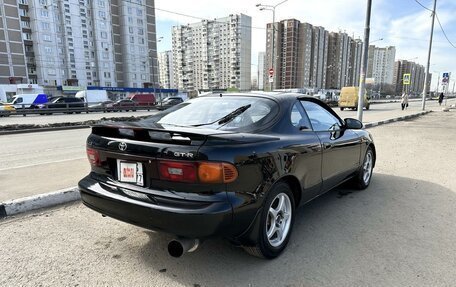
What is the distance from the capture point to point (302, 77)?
7106cm

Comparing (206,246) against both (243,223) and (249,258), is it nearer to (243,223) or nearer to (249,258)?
(249,258)

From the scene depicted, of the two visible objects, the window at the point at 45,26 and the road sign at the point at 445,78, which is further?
the window at the point at 45,26

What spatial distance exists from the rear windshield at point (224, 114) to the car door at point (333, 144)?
2.36 ft

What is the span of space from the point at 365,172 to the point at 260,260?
2.95 m

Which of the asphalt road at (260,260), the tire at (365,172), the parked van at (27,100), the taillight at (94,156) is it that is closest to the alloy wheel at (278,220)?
the asphalt road at (260,260)

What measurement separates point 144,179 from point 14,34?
261 ft

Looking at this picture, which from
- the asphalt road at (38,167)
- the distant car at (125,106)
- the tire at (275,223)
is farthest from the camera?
Answer: the distant car at (125,106)

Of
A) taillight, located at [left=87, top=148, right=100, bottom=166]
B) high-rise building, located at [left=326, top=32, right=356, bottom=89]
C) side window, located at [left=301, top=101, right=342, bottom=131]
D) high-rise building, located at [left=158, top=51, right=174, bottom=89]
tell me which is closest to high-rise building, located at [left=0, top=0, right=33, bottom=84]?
high-rise building, located at [left=158, top=51, right=174, bottom=89]

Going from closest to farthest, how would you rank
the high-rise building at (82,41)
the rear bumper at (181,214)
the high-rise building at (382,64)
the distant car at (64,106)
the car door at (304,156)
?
the rear bumper at (181,214)
the car door at (304,156)
the distant car at (64,106)
the high-rise building at (82,41)
the high-rise building at (382,64)

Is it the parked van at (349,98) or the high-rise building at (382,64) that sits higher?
the high-rise building at (382,64)

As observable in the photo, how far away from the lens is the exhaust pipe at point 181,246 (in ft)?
7.79

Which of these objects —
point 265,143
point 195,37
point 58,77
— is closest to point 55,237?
point 265,143

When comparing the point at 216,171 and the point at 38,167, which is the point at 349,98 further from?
the point at 216,171

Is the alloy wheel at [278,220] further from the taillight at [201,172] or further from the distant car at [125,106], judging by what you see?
the distant car at [125,106]
